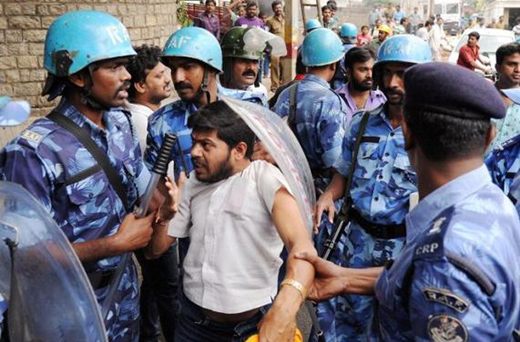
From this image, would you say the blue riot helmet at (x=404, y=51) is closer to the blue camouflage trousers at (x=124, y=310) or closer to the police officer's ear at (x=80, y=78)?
the police officer's ear at (x=80, y=78)

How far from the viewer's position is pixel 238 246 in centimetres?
256

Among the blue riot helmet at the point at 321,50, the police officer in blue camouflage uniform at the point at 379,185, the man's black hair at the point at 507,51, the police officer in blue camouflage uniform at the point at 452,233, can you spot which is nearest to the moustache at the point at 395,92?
the police officer in blue camouflage uniform at the point at 379,185

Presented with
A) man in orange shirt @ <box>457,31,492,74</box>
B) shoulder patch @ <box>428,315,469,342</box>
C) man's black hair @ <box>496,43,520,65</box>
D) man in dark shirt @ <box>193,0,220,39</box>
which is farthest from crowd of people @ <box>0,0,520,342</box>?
man in dark shirt @ <box>193,0,220,39</box>

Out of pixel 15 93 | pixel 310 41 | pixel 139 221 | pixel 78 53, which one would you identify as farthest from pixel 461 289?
pixel 15 93

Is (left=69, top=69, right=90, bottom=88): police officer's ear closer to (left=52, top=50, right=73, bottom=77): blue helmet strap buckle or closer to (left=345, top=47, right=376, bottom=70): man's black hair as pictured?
(left=52, top=50, right=73, bottom=77): blue helmet strap buckle

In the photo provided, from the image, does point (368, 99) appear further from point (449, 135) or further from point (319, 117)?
point (449, 135)

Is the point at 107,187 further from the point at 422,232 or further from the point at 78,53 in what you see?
the point at 422,232

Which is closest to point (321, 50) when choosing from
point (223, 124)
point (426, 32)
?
point (223, 124)

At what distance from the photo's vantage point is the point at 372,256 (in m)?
3.26

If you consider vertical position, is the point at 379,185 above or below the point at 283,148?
below

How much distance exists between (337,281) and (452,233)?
744 mm

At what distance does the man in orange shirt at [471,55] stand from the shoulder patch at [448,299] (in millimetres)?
12453

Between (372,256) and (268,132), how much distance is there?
4.64ft

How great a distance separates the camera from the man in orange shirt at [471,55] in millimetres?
13031
